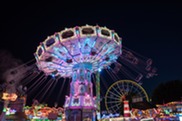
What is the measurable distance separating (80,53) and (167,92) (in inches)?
849

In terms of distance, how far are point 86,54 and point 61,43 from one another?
3.61m

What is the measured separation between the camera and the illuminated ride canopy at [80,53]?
19891 mm

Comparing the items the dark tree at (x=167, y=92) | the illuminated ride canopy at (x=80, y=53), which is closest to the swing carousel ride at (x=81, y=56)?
the illuminated ride canopy at (x=80, y=53)

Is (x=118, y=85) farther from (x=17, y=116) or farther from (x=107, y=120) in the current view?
(x=17, y=116)

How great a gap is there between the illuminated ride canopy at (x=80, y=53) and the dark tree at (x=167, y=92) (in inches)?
622

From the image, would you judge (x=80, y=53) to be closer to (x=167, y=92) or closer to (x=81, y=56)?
(x=81, y=56)

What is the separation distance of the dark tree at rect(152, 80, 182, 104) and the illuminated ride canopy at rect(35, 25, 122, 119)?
15.8 meters

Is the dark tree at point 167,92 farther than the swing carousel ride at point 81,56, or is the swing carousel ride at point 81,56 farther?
the dark tree at point 167,92

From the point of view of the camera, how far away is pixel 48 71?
2672cm

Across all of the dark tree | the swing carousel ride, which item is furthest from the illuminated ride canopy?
the dark tree

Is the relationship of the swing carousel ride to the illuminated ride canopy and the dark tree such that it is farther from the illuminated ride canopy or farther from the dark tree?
the dark tree

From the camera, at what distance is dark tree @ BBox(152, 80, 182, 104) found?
33.4 meters

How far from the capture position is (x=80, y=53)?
72.7 ft

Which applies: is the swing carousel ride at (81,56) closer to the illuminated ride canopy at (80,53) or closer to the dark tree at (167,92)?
the illuminated ride canopy at (80,53)
